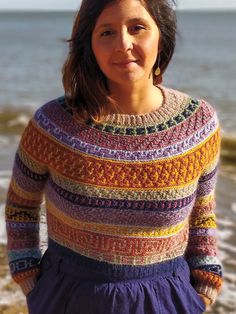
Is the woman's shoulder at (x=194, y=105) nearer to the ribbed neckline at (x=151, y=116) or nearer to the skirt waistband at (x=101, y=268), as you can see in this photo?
the ribbed neckline at (x=151, y=116)

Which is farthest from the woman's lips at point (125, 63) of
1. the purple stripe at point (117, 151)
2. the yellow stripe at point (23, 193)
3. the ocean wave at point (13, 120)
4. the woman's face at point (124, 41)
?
the ocean wave at point (13, 120)

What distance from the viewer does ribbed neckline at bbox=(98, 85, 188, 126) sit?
1.89 m

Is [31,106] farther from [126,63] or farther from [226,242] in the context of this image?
[126,63]

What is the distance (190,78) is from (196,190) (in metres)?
18.6

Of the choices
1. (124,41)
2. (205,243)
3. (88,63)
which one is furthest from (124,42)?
(205,243)

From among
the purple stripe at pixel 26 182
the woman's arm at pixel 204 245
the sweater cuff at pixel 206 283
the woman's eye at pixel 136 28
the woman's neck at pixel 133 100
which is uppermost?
the woman's eye at pixel 136 28

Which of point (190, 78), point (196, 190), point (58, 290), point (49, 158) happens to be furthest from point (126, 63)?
point (190, 78)

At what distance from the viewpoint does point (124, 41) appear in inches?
70.4

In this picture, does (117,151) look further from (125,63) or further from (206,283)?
(206,283)

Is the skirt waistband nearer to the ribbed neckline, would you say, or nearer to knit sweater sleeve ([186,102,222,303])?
knit sweater sleeve ([186,102,222,303])

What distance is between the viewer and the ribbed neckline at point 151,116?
6.20ft

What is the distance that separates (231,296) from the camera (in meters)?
4.53

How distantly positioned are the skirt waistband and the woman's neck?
0.50m

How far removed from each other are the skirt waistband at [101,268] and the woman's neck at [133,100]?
1.63ft
